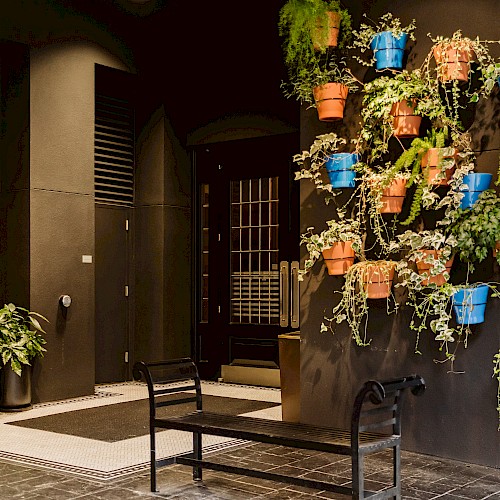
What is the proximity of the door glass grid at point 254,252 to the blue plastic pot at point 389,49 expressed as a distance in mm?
3180

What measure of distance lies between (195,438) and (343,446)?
1119 mm

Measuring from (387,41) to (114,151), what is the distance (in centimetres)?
409

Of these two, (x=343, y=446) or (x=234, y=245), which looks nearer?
(x=343, y=446)

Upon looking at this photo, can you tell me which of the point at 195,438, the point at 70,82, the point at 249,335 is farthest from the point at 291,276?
the point at 195,438

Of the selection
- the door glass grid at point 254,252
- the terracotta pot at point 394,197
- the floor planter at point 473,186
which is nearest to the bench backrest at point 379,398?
the floor planter at point 473,186

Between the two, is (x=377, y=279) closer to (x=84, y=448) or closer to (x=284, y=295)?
(x=84, y=448)

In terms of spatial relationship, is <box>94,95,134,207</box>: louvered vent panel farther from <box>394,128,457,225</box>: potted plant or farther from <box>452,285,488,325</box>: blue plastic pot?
<box>452,285,488,325</box>: blue plastic pot

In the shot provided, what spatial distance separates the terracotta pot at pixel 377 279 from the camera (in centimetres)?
493

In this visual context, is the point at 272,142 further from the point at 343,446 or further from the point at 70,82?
the point at 343,446

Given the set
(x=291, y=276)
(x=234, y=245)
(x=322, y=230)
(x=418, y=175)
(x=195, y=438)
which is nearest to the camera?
(x=195, y=438)

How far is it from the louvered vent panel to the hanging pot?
161 inches

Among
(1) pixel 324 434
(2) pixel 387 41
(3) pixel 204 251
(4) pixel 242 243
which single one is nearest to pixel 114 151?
(3) pixel 204 251

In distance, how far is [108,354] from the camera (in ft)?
27.0

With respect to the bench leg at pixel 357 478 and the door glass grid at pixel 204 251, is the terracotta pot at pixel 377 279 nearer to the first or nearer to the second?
the bench leg at pixel 357 478
